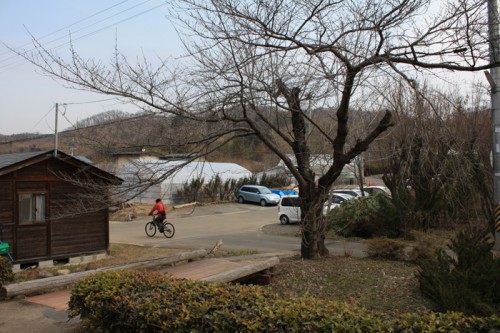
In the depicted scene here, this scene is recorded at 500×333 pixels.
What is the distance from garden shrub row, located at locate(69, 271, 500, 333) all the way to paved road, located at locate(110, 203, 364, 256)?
5.02m

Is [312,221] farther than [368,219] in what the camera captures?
No

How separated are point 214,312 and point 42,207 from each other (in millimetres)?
11394

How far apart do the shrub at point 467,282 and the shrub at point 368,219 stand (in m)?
11.4

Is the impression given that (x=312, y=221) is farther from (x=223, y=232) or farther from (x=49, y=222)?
(x=223, y=232)

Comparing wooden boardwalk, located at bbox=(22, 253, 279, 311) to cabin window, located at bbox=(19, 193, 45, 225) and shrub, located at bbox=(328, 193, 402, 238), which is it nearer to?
cabin window, located at bbox=(19, 193, 45, 225)

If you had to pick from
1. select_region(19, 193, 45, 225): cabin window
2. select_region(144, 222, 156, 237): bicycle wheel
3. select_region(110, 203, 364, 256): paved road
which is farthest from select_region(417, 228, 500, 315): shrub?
select_region(144, 222, 156, 237): bicycle wheel

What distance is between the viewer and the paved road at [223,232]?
17631 millimetres

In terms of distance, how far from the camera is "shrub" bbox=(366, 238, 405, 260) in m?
9.91

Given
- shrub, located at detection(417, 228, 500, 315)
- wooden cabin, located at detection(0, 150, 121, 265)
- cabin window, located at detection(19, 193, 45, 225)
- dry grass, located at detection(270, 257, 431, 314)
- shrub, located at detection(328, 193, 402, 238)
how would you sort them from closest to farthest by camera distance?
shrub, located at detection(417, 228, 500, 315) < dry grass, located at detection(270, 257, 431, 314) < wooden cabin, located at detection(0, 150, 121, 265) < cabin window, located at detection(19, 193, 45, 225) < shrub, located at detection(328, 193, 402, 238)

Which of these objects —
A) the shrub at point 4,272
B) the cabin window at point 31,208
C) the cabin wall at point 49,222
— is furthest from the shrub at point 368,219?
the shrub at point 4,272

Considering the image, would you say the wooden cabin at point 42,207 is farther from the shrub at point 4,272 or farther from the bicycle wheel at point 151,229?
the bicycle wheel at point 151,229

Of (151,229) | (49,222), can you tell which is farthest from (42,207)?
(151,229)

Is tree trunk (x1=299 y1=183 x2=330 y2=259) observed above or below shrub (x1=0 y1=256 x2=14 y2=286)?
→ above

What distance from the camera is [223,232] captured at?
2395cm
